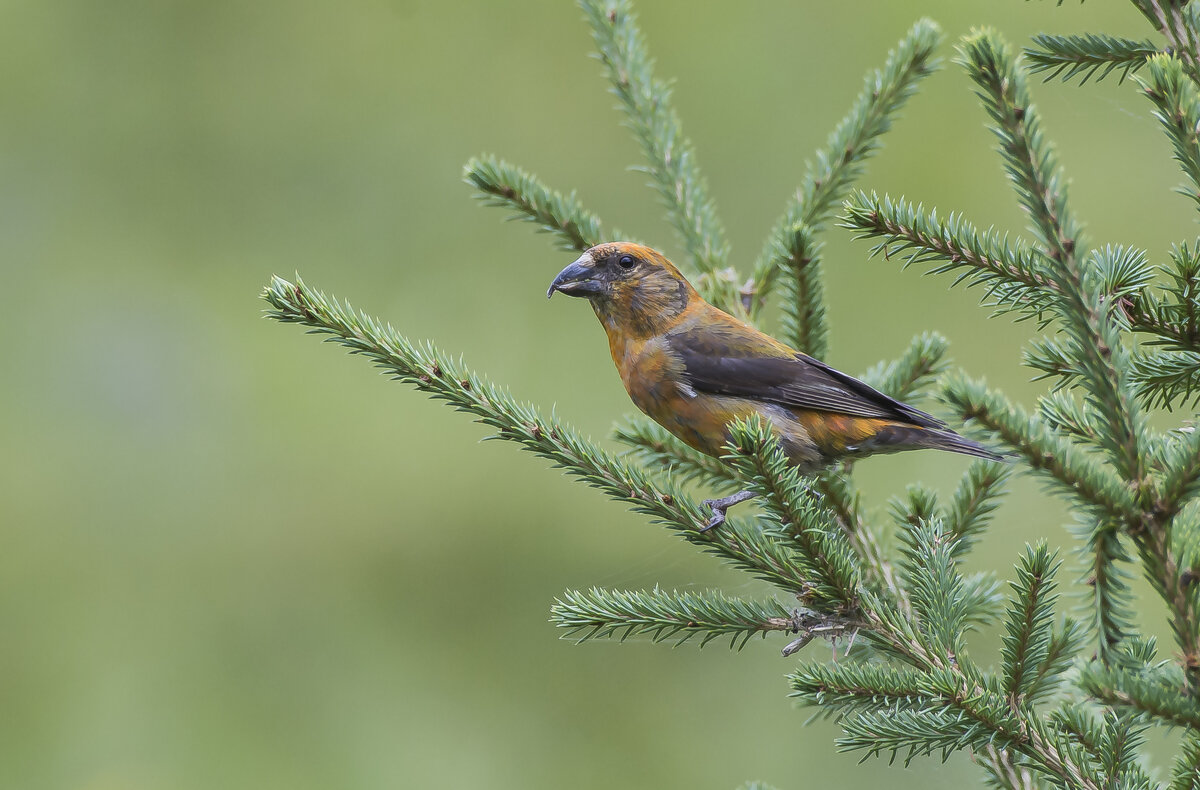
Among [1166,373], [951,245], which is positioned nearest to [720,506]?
[951,245]

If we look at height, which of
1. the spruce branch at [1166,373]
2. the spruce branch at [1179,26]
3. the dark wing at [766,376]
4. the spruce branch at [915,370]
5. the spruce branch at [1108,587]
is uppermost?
the spruce branch at [1179,26]

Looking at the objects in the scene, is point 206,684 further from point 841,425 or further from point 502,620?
point 841,425

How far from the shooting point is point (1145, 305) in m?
1.85

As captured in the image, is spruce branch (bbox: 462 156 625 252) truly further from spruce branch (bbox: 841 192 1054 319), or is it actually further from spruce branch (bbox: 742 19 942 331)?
spruce branch (bbox: 841 192 1054 319)

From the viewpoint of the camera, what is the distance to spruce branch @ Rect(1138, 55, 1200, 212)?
152 cm

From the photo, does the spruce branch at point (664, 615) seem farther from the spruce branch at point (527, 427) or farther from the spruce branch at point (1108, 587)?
the spruce branch at point (1108, 587)

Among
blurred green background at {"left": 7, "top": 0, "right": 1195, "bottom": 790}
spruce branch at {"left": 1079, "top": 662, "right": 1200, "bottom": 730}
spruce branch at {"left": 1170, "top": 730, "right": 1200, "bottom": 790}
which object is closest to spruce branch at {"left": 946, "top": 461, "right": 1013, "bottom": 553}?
spruce branch at {"left": 1170, "top": 730, "right": 1200, "bottom": 790}

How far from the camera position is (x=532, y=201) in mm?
2734

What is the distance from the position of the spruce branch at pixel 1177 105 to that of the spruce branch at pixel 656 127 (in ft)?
4.69

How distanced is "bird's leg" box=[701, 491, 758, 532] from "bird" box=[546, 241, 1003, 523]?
27cm

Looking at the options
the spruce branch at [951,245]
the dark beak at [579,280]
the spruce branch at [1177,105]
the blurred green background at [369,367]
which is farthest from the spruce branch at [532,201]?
the blurred green background at [369,367]

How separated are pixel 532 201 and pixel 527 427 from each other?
0.84 metres

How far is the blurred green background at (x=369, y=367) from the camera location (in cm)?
535

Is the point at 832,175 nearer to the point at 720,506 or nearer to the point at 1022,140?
the point at 720,506
